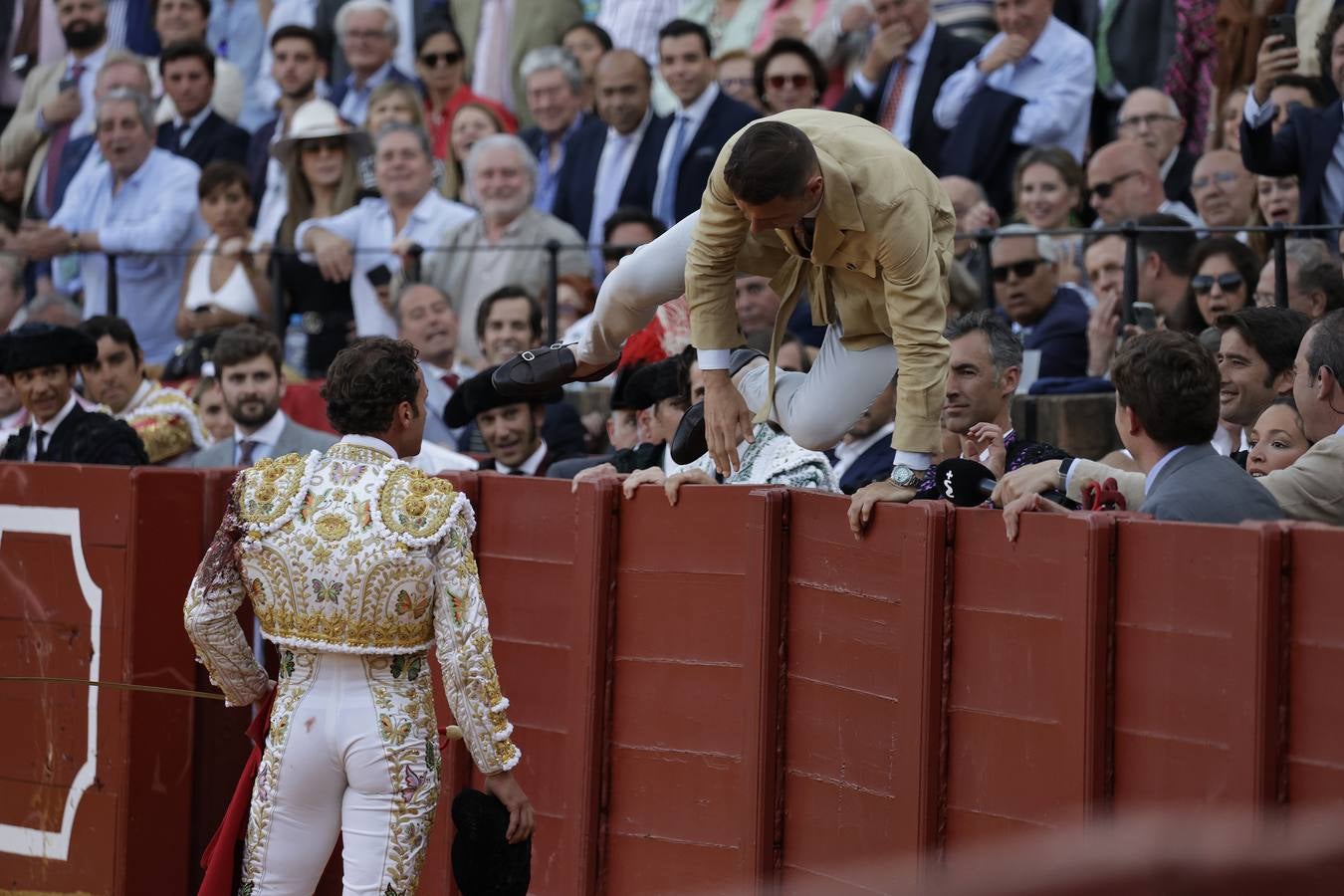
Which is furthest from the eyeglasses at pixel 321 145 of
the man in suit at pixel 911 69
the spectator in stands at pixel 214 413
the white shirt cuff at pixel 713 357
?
the white shirt cuff at pixel 713 357

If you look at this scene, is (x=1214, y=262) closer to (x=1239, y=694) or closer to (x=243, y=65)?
(x=1239, y=694)

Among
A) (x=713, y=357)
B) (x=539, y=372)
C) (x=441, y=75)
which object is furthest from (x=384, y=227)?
(x=713, y=357)

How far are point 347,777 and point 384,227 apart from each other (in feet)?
17.5

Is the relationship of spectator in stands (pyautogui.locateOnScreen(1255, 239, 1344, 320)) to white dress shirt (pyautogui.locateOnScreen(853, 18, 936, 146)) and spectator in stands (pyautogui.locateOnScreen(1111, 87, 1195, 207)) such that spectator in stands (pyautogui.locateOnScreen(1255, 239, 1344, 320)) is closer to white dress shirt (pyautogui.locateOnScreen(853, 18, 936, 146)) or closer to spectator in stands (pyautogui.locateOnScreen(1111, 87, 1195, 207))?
spectator in stands (pyautogui.locateOnScreen(1111, 87, 1195, 207))

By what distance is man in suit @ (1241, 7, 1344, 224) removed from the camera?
7.11m

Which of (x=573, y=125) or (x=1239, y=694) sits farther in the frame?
(x=573, y=125)

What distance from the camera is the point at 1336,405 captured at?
4648 millimetres

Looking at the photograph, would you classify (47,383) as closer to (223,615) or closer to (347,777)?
(223,615)

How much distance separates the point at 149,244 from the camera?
10.4m

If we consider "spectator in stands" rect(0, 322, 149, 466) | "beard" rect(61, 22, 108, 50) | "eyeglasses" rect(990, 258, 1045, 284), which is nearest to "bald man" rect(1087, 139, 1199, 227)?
"eyeglasses" rect(990, 258, 1045, 284)

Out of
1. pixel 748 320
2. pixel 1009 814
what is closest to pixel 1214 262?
Result: pixel 748 320

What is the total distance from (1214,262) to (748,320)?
6.23 ft

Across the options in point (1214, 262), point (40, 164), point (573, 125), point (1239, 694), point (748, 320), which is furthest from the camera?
point (40, 164)

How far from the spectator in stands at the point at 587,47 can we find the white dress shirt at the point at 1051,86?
2.56 m
